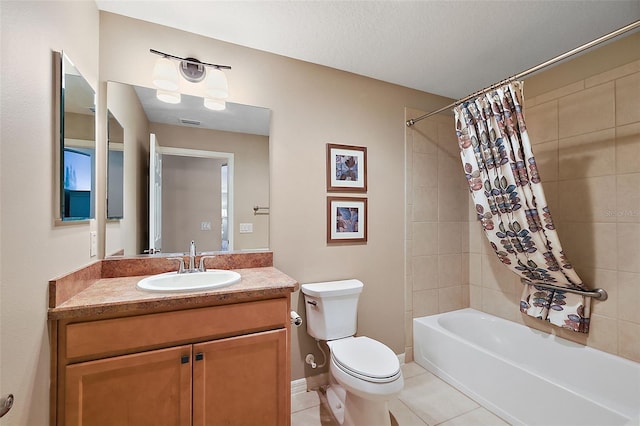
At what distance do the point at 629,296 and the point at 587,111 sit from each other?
1253 millimetres

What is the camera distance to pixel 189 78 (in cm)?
178

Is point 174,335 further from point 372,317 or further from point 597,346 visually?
point 597,346

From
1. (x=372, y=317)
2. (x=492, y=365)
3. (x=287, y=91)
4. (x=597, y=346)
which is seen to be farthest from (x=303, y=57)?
(x=597, y=346)

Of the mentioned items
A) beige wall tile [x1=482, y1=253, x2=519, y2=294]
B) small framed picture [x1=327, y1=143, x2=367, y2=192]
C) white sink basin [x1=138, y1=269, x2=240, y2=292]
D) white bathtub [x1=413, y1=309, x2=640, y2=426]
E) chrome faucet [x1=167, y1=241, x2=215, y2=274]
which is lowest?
white bathtub [x1=413, y1=309, x2=640, y2=426]

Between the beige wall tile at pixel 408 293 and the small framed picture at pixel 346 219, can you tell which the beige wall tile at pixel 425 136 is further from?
the beige wall tile at pixel 408 293

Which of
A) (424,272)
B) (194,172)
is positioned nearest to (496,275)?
(424,272)

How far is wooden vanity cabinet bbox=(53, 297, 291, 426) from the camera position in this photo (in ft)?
3.56

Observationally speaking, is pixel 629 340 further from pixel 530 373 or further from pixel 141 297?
pixel 141 297

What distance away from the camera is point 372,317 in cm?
234

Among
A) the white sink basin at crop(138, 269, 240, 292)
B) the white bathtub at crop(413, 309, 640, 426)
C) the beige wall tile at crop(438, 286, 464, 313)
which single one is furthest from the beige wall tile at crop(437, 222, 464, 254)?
the white sink basin at crop(138, 269, 240, 292)

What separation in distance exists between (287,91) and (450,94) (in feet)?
5.29

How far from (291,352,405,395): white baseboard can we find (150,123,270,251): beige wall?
1021 mm

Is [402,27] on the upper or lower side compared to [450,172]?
upper

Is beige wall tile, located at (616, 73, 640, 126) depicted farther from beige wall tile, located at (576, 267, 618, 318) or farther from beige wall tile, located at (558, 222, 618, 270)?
beige wall tile, located at (576, 267, 618, 318)
